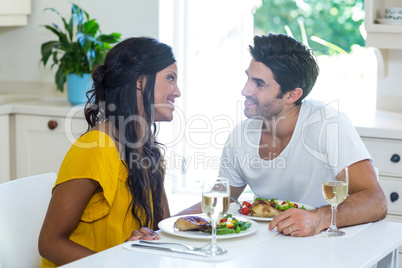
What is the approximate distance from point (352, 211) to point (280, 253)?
0.32m

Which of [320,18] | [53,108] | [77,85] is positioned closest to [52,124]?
[53,108]

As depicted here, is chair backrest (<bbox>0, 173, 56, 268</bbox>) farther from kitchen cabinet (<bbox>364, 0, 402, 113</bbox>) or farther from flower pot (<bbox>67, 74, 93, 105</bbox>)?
kitchen cabinet (<bbox>364, 0, 402, 113</bbox>)

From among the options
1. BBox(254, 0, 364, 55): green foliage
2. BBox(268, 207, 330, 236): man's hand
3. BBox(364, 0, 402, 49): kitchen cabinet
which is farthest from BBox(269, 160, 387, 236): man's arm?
BBox(254, 0, 364, 55): green foliage

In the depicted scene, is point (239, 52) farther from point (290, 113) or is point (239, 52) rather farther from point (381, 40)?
point (290, 113)

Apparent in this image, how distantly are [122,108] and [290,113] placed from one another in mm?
600

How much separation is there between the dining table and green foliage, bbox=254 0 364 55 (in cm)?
587

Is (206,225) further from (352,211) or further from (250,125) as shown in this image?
(250,125)

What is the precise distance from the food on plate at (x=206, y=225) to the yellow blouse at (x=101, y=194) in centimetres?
23

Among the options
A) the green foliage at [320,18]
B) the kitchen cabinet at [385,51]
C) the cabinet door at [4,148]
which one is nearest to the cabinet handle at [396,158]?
the kitchen cabinet at [385,51]

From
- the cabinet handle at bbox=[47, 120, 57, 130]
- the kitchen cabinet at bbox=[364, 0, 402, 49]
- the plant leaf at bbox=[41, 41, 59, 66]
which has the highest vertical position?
the kitchen cabinet at bbox=[364, 0, 402, 49]

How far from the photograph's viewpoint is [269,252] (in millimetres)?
1259

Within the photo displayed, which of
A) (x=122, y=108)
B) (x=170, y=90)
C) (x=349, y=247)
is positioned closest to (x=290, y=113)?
(x=170, y=90)

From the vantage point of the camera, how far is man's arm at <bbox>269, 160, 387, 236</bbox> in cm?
139

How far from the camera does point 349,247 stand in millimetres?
1294
